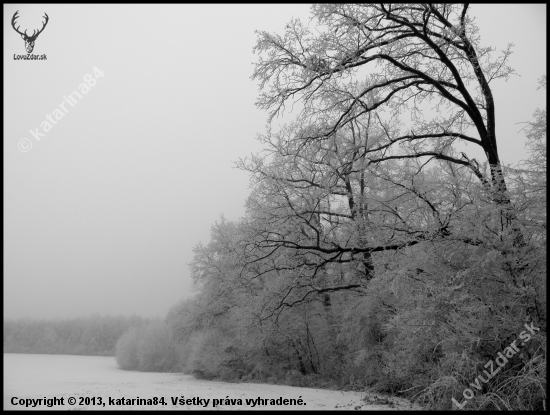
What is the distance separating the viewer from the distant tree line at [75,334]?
45.2m

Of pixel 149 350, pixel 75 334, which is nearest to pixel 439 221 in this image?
pixel 149 350

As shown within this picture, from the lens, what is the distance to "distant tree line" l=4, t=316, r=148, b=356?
148ft

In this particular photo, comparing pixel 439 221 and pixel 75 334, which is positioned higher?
pixel 439 221

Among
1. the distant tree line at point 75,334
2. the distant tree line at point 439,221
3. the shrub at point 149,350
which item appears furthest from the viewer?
the distant tree line at point 75,334

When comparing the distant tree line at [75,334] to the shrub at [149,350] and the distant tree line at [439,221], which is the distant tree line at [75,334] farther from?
the distant tree line at [439,221]

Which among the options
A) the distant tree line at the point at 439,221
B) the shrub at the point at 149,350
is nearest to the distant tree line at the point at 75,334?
the shrub at the point at 149,350

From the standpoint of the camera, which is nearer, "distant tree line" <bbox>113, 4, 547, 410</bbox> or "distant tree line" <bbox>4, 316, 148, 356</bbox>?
"distant tree line" <bbox>113, 4, 547, 410</bbox>

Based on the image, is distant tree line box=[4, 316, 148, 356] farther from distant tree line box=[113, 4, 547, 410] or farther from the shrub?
distant tree line box=[113, 4, 547, 410]

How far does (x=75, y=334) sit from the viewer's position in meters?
49.4

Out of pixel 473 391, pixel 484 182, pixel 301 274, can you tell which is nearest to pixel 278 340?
pixel 301 274

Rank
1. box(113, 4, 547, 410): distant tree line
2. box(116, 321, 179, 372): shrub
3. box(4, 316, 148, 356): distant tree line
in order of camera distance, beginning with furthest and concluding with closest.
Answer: box(4, 316, 148, 356): distant tree line, box(116, 321, 179, 372): shrub, box(113, 4, 547, 410): distant tree line

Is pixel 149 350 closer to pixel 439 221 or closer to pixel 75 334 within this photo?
pixel 75 334

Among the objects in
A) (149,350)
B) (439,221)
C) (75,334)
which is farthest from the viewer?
(75,334)

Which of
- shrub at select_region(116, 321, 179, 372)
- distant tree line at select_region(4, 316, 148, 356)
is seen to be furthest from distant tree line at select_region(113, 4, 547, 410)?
distant tree line at select_region(4, 316, 148, 356)
